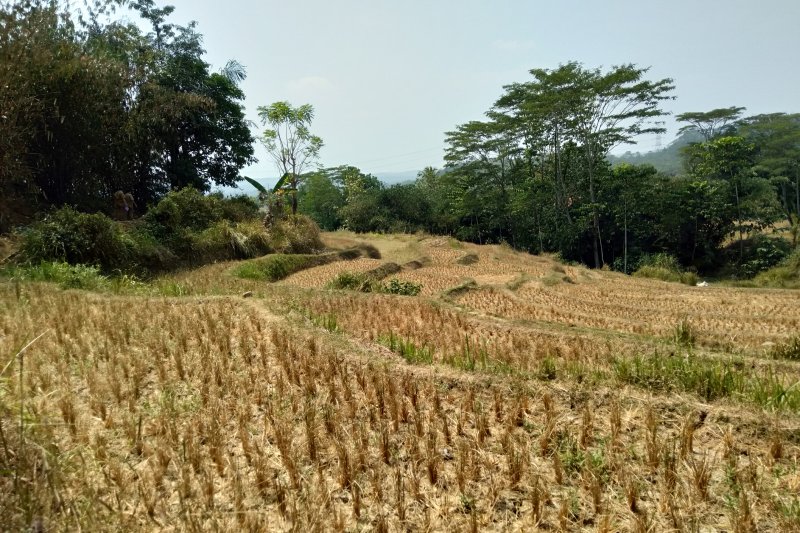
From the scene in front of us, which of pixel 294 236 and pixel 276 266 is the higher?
pixel 294 236

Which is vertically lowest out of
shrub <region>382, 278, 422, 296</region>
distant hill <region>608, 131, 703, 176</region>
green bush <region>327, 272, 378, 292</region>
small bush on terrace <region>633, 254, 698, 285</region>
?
small bush on terrace <region>633, 254, 698, 285</region>

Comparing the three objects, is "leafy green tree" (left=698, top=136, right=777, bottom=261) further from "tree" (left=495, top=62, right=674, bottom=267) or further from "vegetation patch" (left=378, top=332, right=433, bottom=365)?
"vegetation patch" (left=378, top=332, right=433, bottom=365)

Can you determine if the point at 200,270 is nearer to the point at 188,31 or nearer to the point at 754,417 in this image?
the point at 754,417

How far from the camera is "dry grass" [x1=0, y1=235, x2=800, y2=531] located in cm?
201

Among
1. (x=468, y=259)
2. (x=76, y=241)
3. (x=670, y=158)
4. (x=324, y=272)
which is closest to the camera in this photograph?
(x=76, y=241)

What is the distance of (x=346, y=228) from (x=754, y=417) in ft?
103

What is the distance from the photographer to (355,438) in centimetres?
264

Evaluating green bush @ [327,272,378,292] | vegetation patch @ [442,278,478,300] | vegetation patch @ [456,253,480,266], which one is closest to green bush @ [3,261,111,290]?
green bush @ [327,272,378,292]

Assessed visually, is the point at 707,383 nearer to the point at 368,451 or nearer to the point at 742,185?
the point at 368,451

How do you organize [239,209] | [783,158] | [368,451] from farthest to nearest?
[783,158] < [239,209] < [368,451]

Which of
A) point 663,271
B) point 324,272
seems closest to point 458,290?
point 324,272

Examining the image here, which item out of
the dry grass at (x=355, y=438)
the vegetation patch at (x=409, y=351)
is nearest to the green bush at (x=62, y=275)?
the dry grass at (x=355, y=438)

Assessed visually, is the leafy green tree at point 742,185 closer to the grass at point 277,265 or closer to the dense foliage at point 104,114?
the grass at point 277,265

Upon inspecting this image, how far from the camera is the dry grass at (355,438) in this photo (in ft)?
6.61
